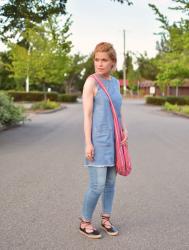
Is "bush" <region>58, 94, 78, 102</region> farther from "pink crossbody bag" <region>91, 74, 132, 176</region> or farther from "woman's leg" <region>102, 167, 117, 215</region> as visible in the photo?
"pink crossbody bag" <region>91, 74, 132, 176</region>

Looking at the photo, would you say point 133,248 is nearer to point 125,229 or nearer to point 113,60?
point 125,229

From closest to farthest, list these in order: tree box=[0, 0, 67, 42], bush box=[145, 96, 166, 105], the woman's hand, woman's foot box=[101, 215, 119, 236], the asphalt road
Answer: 1. the woman's hand
2. the asphalt road
3. woman's foot box=[101, 215, 119, 236]
4. tree box=[0, 0, 67, 42]
5. bush box=[145, 96, 166, 105]

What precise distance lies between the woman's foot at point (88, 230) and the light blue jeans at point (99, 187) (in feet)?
0.19

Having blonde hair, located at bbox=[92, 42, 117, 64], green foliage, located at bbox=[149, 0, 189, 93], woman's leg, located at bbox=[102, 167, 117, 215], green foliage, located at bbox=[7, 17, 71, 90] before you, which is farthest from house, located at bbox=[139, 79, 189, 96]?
blonde hair, located at bbox=[92, 42, 117, 64]

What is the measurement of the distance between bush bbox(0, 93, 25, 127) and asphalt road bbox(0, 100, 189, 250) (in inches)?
267

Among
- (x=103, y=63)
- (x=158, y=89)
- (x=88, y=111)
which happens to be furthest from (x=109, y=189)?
(x=158, y=89)

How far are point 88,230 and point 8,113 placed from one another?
47.0 ft

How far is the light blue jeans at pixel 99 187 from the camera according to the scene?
448 cm

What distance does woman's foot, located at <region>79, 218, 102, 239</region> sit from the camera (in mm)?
4602

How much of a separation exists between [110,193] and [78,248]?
0.66 metres

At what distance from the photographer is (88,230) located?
4648 mm

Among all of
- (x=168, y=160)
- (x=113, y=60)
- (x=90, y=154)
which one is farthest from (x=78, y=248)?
(x=168, y=160)

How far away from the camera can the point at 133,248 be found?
4.31 m

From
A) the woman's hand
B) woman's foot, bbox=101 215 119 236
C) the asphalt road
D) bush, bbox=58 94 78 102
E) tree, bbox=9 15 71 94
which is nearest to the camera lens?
the woman's hand
